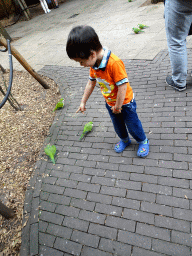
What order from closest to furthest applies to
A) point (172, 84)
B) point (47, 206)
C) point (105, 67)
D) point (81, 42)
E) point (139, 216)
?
point (81, 42) < point (105, 67) < point (139, 216) < point (47, 206) < point (172, 84)

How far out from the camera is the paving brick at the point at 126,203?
6.83 feet

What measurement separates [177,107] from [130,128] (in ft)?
3.94

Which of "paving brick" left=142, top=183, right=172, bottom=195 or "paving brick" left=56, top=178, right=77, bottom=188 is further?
"paving brick" left=56, top=178, right=77, bottom=188

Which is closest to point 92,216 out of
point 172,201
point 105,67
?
point 172,201

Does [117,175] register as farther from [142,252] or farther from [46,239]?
[46,239]

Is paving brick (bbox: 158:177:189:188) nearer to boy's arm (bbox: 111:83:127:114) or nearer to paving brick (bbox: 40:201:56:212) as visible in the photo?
boy's arm (bbox: 111:83:127:114)

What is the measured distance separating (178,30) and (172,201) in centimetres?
247

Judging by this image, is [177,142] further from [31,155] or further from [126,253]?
[31,155]

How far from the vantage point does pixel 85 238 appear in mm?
1993

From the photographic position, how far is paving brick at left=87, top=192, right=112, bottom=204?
2221mm

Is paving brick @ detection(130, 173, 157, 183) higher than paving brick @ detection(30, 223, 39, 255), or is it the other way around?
paving brick @ detection(30, 223, 39, 255)

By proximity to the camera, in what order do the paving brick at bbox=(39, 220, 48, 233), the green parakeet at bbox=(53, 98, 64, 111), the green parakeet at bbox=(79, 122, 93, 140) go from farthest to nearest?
1. the green parakeet at bbox=(53, 98, 64, 111)
2. the green parakeet at bbox=(79, 122, 93, 140)
3. the paving brick at bbox=(39, 220, 48, 233)

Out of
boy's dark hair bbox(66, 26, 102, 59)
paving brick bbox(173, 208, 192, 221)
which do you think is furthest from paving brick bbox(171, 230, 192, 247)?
boy's dark hair bbox(66, 26, 102, 59)

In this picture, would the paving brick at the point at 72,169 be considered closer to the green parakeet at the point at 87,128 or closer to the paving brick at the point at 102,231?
the green parakeet at the point at 87,128
